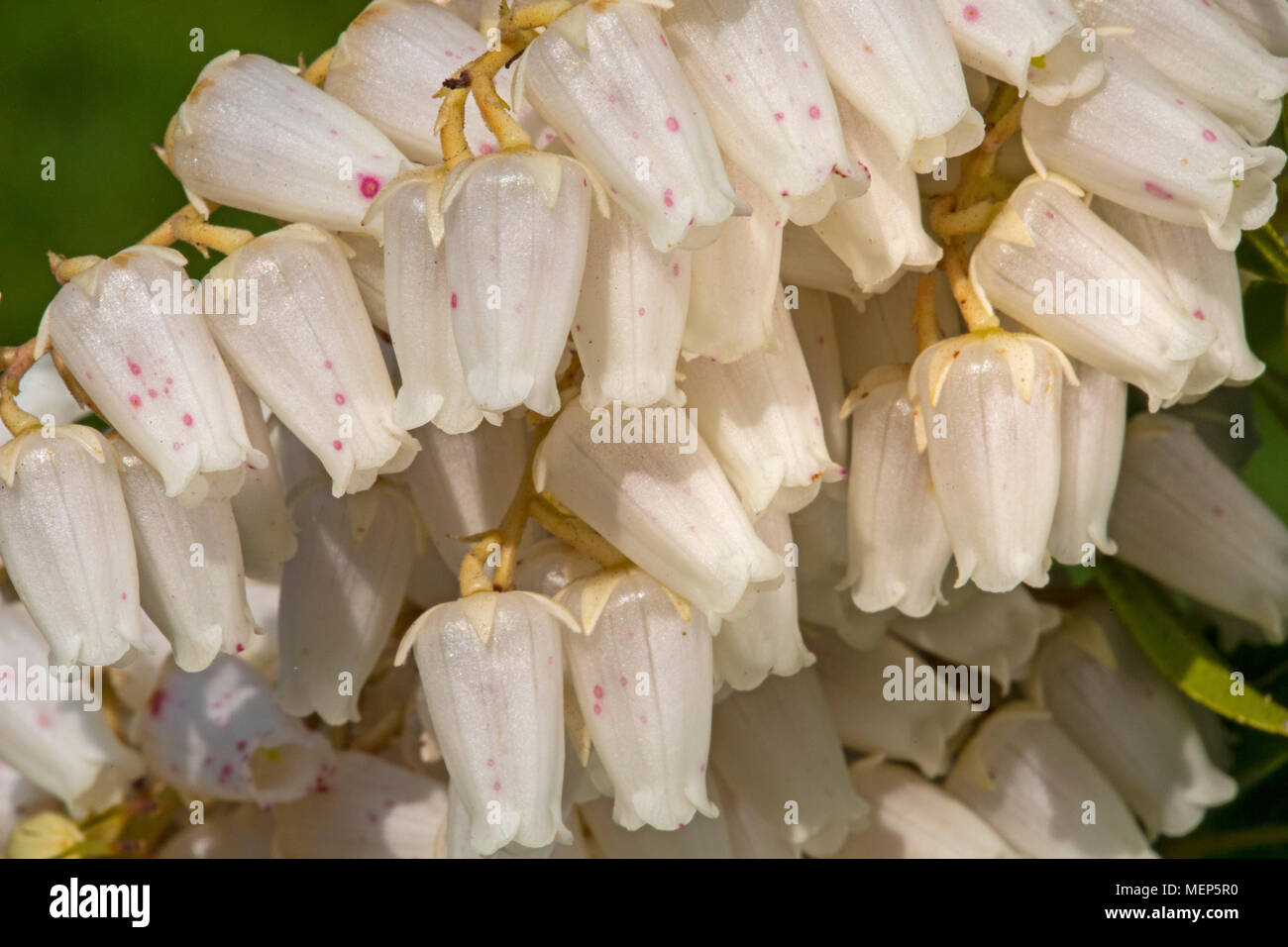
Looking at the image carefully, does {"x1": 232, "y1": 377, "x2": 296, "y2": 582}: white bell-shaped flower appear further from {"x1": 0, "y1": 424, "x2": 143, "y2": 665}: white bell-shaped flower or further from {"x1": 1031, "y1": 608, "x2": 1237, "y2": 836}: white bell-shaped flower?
{"x1": 1031, "y1": 608, "x2": 1237, "y2": 836}: white bell-shaped flower

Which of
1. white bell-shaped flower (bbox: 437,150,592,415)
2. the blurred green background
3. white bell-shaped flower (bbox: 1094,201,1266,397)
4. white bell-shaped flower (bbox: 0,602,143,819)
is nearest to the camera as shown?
white bell-shaped flower (bbox: 437,150,592,415)

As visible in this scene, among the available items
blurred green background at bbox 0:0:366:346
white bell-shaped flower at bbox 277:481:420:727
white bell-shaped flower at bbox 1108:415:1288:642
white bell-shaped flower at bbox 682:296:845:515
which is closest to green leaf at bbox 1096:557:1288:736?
white bell-shaped flower at bbox 1108:415:1288:642

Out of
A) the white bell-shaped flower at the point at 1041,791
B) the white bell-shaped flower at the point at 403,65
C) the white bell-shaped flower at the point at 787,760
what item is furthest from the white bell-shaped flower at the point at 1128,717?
the white bell-shaped flower at the point at 403,65

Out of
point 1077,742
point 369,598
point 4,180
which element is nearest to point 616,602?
point 369,598

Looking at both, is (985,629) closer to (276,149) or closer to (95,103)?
(276,149)

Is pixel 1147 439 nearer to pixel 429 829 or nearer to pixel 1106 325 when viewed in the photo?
pixel 1106 325

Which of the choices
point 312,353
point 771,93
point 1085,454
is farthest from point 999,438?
point 312,353
